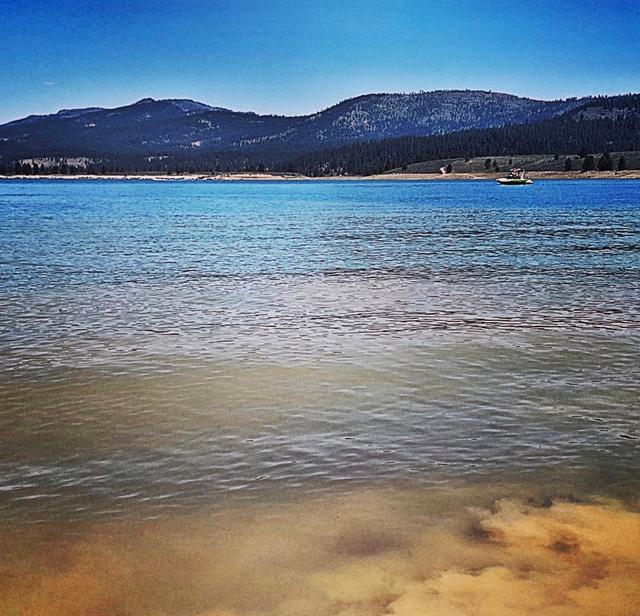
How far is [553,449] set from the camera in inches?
372

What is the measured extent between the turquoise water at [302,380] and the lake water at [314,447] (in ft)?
0.16

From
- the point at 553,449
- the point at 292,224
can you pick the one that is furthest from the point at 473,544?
the point at 292,224

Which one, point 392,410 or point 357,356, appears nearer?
point 392,410

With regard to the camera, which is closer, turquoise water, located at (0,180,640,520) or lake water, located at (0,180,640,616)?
lake water, located at (0,180,640,616)

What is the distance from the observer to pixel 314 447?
9555 millimetres

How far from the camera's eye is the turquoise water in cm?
881

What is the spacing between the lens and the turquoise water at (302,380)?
28.9 ft

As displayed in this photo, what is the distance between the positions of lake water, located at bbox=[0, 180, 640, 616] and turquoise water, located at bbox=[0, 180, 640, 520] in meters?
0.05

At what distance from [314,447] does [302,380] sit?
316cm

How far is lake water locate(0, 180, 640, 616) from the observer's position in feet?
21.5

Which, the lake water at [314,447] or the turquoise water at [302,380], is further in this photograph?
the turquoise water at [302,380]

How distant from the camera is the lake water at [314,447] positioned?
21.5 ft

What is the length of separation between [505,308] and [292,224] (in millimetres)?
36435

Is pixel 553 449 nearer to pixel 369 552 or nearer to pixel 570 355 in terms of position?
pixel 369 552
